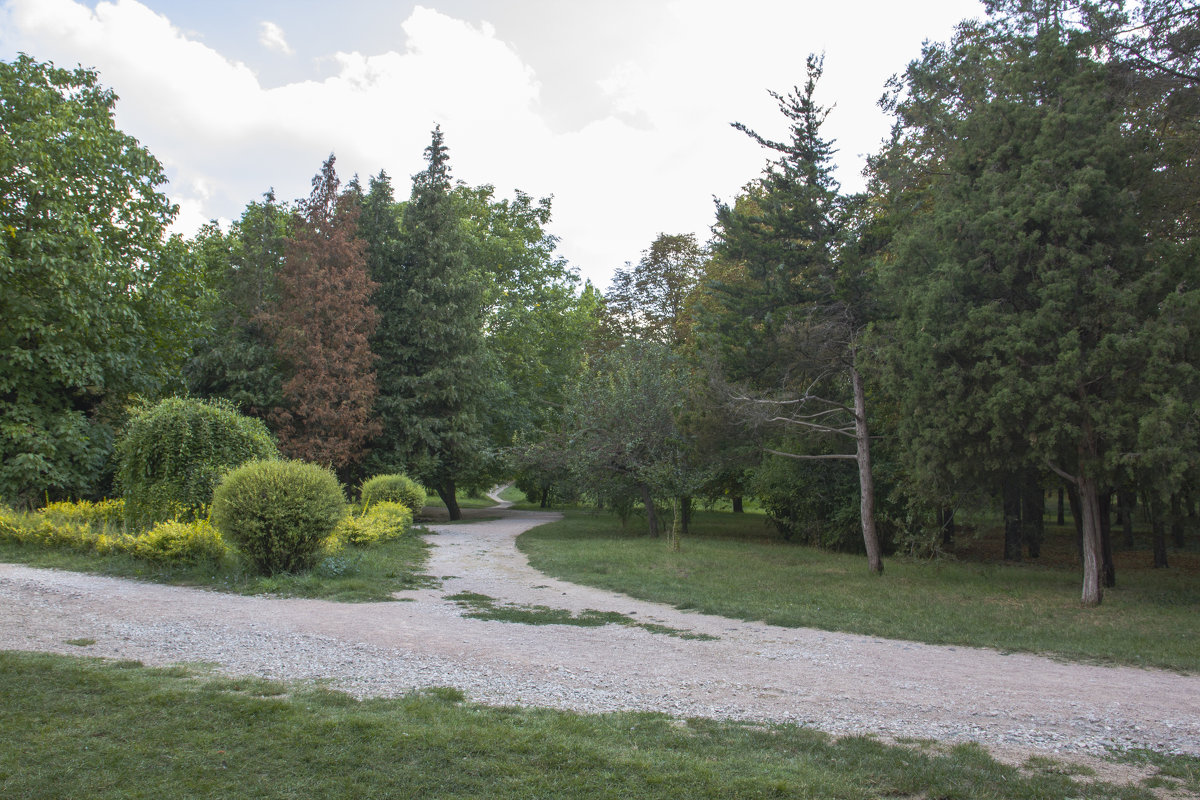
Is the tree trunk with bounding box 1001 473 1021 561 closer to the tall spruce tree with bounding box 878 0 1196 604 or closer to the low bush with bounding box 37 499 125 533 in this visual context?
the tall spruce tree with bounding box 878 0 1196 604

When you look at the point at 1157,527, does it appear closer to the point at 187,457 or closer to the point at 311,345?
the point at 187,457

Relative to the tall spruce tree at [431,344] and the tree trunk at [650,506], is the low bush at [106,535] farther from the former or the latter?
the tree trunk at [650,506]

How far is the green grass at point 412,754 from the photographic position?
3.64 meters

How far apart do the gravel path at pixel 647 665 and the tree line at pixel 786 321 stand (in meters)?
A: 5.04

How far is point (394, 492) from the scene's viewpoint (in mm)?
22672

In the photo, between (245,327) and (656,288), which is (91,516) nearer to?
(245,327)

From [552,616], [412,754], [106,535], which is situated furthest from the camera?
[106,535]

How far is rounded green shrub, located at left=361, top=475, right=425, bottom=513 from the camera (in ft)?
73.8

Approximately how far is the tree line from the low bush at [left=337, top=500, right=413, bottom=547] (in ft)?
15.5

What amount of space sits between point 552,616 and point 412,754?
18.4ft

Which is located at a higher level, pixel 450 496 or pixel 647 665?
pixel 450 496

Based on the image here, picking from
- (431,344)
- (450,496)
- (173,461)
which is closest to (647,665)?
(173,461)

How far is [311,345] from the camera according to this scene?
23.3 meters

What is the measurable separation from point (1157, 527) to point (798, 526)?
8.80 metres
